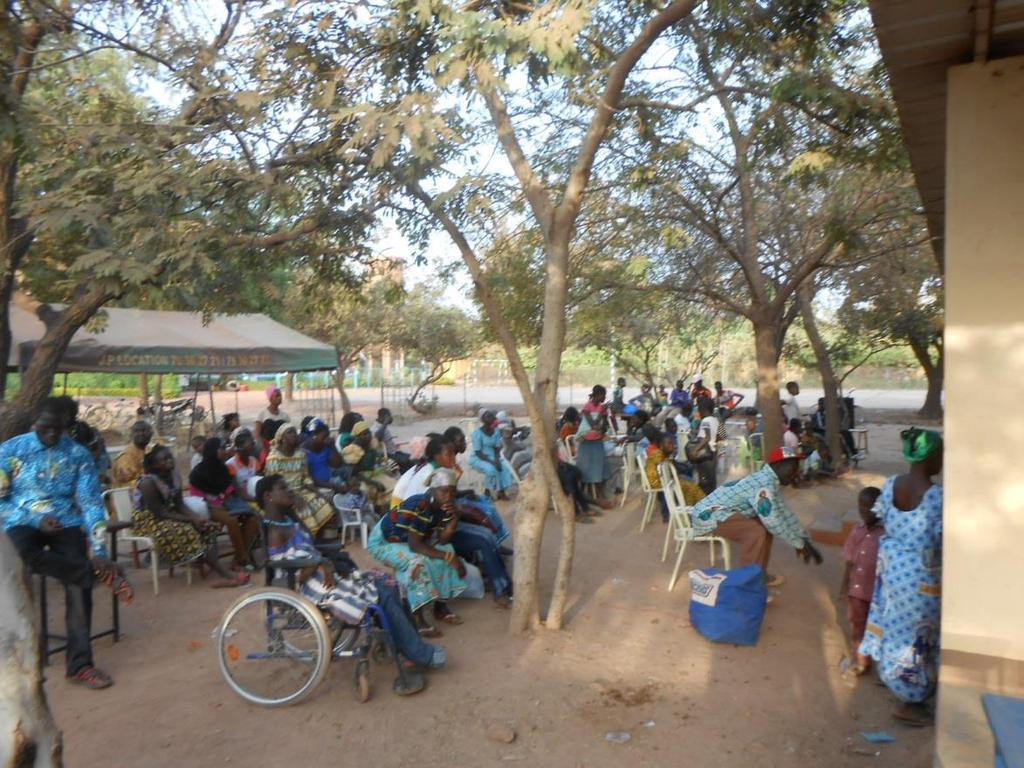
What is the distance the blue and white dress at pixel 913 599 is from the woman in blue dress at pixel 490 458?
637 centimetres

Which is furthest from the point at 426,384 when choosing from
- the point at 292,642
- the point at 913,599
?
the point at 913,599

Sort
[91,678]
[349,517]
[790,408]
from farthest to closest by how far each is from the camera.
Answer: [790,408] → [349,517] → [91,678]

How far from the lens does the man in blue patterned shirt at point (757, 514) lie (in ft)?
19.0

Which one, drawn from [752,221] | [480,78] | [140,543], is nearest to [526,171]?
[480,78]

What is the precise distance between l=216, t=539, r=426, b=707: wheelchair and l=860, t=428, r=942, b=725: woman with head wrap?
257 centimetres

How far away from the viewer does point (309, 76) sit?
7.22 m

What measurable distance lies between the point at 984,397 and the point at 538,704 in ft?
8.94

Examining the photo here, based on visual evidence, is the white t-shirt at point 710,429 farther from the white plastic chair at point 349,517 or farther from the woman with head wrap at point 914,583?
the woman with head wrap at point 914,583

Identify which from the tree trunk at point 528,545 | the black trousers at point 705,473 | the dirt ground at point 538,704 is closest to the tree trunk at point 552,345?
the tree trunk at point 528,545

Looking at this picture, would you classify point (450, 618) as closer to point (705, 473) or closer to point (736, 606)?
point (736, 606)

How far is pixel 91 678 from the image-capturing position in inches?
187

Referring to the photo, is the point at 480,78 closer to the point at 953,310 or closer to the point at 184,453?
the point at 953,310

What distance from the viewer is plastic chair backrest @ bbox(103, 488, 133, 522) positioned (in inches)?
287

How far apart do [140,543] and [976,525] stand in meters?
6.75
